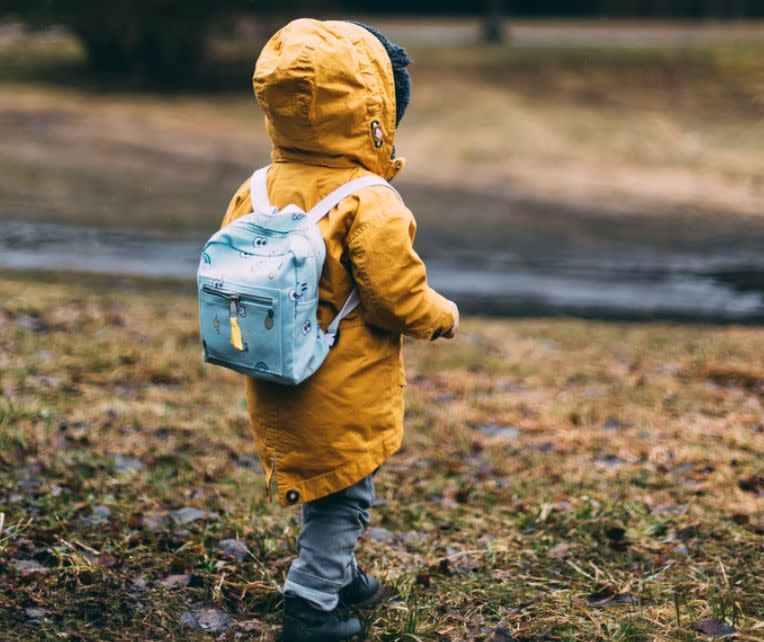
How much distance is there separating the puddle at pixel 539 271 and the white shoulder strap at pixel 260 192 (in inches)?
255

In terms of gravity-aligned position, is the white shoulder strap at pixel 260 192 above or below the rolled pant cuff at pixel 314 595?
above

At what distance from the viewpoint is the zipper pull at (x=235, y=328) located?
2.95 metres

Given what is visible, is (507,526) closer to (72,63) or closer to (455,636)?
(455,636)

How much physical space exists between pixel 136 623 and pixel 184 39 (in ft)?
66.8

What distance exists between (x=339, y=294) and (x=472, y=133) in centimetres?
1668

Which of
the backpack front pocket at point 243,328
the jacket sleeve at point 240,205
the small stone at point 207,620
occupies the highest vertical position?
the jacket sleeve at point 240,205

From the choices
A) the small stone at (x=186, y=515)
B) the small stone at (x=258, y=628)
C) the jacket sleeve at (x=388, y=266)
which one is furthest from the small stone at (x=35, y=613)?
the jacket sleeve at (x=388, y=266)

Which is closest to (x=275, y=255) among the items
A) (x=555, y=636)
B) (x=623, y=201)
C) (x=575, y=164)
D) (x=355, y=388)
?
(x=355, y=388)

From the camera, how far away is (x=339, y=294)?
3.10 meters

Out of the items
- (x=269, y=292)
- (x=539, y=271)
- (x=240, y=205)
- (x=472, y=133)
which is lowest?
(x=539, y=271)

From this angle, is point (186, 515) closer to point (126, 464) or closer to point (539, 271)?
point (126, 464)

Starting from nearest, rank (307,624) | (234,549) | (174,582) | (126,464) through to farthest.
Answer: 1. (307,624)
2. (174,582)
3. (234,549)
4. (126,464)

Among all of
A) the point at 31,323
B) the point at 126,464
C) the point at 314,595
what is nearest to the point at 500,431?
the point at 126,464

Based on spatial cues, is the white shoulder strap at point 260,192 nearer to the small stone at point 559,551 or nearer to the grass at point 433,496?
the grass at point 433,496
